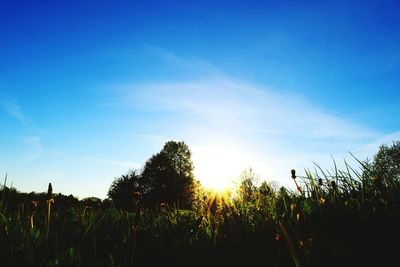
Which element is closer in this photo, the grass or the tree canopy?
the grass

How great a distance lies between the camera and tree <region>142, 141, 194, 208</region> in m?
60.5

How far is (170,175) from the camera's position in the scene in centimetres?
6262

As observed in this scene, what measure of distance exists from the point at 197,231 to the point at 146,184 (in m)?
59.8

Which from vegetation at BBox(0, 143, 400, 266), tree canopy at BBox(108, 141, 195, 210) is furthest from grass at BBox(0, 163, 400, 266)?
tree canopy at BBox(108, 141, 195, 210)

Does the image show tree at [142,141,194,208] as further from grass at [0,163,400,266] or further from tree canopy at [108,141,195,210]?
grass at [0,163,400,266]

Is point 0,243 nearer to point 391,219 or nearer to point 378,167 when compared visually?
point 391,219

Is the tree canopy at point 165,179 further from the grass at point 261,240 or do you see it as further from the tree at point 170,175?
the grass at point 261,240

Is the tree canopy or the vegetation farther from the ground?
the tree canopy

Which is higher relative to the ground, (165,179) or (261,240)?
(165,179)

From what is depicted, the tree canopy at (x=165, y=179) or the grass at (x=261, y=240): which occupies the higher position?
the tree canopy at (x=165, y=179)

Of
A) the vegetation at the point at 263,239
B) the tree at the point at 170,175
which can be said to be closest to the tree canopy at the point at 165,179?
the tree at the point at 170,175

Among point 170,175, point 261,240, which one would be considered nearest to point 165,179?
point 170,175

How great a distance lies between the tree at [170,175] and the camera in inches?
2383

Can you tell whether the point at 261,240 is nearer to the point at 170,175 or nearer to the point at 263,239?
the point at 263,239
